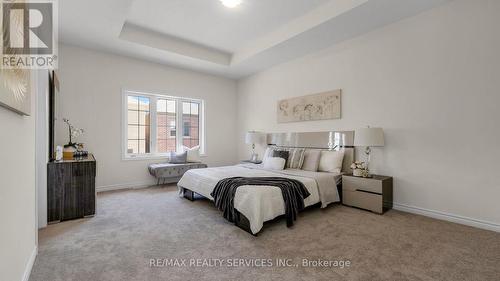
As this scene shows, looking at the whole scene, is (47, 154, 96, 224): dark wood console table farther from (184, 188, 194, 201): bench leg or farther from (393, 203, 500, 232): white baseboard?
(393, 203, 500, 232): white baseboard

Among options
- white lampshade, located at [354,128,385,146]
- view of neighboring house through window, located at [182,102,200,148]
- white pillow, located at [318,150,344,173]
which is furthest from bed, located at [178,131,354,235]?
view of neighboring house through window, located at [182,102,200,148]

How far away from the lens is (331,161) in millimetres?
3818

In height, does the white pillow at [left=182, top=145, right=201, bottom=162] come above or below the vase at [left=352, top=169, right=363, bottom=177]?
above

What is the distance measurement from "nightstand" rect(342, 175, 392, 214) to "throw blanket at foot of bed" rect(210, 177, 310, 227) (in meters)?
0.88

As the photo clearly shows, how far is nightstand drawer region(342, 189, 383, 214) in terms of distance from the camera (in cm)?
311

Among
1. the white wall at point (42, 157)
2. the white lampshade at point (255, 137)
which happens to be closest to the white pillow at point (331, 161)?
the white lampshade at point (255, 137)

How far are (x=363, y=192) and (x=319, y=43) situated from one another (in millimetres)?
2638

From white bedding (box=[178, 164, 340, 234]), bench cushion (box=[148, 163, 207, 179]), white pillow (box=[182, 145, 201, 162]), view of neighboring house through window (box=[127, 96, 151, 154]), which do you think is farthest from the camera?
white pillow (box=[182, 145, 201, 162])

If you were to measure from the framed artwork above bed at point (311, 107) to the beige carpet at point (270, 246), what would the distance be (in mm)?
1854

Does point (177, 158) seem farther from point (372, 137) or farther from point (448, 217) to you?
point (448, 217)

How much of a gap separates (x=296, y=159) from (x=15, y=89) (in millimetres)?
3771

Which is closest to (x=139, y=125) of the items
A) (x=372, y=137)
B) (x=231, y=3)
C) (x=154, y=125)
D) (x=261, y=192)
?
(x=154, y=125)

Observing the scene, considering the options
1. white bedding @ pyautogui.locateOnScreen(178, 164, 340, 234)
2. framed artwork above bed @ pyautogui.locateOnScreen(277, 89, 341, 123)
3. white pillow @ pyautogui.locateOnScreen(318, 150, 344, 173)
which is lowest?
white bedding @ pyautogui.locateOnScreen(178, 164, 340, 234)

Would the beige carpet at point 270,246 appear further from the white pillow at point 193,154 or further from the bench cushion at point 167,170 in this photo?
the white pillow at point 193,154
